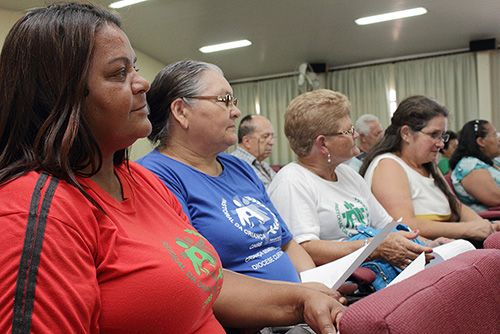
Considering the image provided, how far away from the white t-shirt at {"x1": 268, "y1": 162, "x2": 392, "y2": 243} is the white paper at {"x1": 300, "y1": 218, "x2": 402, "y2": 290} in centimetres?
35

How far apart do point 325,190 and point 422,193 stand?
2.58 feet

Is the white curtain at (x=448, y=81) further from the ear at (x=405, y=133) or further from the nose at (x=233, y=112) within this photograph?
the nose at (x=233, y=112)

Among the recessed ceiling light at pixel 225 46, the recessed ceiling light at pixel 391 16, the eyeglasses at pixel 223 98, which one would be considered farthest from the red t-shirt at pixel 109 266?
the recessed ceiling light at pixel 225 46

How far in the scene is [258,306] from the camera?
1.21m

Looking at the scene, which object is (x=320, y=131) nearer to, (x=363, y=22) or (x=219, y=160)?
(x=219, y=160)

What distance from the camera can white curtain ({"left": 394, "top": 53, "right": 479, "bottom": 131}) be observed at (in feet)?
26.8

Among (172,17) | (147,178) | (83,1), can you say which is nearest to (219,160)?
(147,178)

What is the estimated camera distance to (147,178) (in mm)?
1176

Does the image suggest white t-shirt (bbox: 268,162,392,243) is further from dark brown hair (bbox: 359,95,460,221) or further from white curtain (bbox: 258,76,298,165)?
white curtain (bbox: 258,76,298,165)

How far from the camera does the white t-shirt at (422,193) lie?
103 inches

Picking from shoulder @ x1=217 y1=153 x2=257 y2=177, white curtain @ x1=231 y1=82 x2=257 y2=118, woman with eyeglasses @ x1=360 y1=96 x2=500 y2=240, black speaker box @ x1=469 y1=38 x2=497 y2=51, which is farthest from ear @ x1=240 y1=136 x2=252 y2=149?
white curtain @ x1=231 y1=82 x2=257 y2=118

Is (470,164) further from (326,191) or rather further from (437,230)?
(326,191)

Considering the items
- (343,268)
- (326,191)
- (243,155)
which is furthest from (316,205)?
(243,155)

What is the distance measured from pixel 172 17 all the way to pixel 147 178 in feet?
18.2
